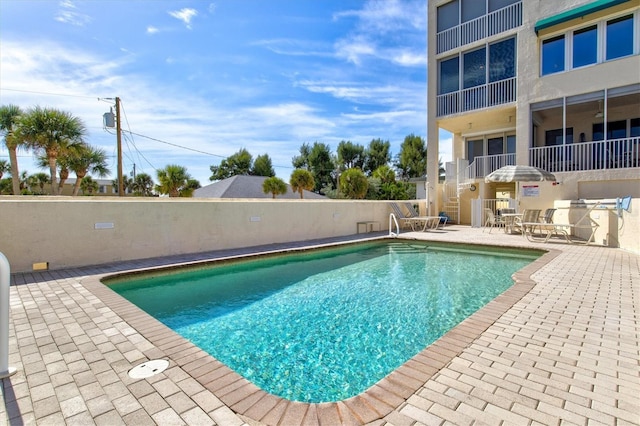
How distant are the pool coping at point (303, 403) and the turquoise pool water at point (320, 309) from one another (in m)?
0.60

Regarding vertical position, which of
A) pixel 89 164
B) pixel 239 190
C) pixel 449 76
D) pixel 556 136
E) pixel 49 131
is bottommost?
pixel 239 190

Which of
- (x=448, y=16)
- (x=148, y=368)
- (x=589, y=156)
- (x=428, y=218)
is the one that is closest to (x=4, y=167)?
(x=428, y=218)

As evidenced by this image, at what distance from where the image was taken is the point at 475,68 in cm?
1444

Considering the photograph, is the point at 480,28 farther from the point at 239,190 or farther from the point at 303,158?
the point at 303,158

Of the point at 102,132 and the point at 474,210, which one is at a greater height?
the point at 102,132

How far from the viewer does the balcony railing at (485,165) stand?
14500 mm

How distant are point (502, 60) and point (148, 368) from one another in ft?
53.6

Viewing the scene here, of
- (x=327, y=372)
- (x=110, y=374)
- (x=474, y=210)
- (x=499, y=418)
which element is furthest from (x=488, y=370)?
(x=474, y=210)

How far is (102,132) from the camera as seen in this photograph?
18.0m

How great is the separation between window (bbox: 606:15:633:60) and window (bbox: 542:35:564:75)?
1.33 metres

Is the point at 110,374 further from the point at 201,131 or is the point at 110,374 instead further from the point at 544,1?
the point at 201,131

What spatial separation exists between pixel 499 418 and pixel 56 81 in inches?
839

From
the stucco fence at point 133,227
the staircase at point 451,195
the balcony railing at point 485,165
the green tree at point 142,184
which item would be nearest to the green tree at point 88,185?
the green tree at point 142,184

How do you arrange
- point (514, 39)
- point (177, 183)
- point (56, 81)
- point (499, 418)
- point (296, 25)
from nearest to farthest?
point (499, 418) < point (296, 25) < point (514, 39) < point (56, 81) < point (177, 183)
